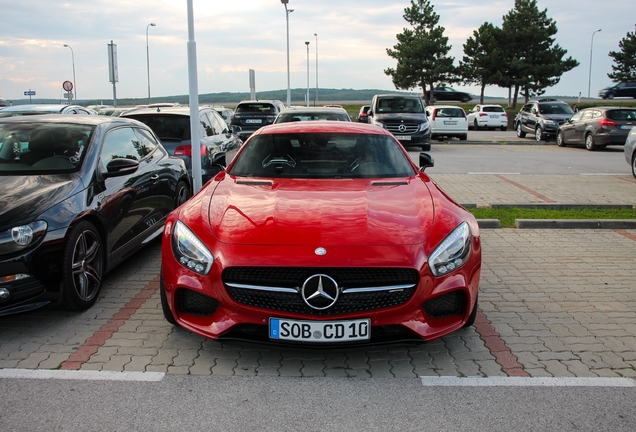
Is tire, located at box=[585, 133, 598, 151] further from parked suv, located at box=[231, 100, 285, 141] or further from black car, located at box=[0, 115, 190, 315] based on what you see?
black car, located at box=[0, 115, 190, 315]

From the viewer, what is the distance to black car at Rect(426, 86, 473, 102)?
63438mm

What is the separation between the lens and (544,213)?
870 cm

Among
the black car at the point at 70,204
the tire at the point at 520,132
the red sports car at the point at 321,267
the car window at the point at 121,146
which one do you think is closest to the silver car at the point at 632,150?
the red sports car at the point at 321,267

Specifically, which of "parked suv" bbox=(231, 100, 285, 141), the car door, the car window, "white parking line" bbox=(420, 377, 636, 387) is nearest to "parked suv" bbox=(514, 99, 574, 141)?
"parked suv" bbox=(231, 100, 285, 141)

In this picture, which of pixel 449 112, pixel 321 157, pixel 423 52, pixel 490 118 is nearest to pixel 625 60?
pixel 423 52

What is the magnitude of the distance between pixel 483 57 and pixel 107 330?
2308 inches

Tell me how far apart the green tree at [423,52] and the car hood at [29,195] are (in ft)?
201

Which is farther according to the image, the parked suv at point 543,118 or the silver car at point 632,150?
the parked suv at point 543,118

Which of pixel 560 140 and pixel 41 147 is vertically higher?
pixel 41 147

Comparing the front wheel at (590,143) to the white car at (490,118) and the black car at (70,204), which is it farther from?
the black car at (70,204)

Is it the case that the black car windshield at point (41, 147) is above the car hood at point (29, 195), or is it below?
above

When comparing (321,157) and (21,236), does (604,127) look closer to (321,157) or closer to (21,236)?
(321,157)

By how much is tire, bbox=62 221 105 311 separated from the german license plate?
1.86 metres

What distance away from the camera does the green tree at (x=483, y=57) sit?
187 ft
